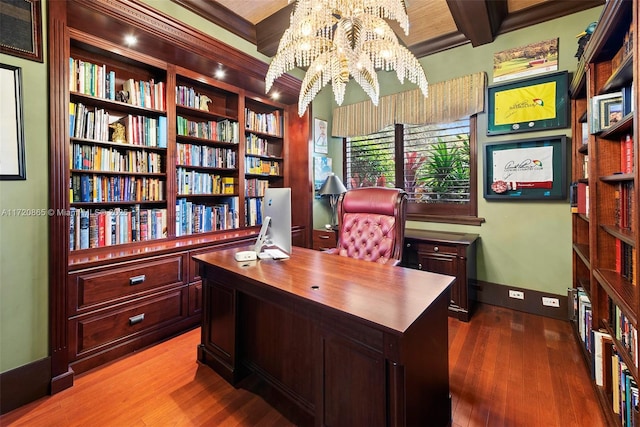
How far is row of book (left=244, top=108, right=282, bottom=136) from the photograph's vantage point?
3398 mm

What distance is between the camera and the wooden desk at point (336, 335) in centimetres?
108

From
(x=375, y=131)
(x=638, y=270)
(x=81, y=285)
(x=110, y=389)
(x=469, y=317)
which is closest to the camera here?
(x=638, y=270)

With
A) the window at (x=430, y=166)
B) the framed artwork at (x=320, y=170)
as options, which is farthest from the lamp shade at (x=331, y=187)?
the window at (x=430, y=166)

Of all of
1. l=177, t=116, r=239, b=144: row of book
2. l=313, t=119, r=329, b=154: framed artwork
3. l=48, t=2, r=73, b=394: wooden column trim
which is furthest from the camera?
l=313, t=119, r=329, b=154: framed artwork

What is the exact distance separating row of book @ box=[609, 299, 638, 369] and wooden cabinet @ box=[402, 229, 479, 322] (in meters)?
1.06

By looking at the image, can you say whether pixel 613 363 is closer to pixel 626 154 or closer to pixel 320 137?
pixel 626 154

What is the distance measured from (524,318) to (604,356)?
112 cm

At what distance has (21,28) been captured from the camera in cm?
165

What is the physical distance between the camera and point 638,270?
1.07 meters

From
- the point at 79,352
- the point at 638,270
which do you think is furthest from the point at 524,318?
the point at 79,352

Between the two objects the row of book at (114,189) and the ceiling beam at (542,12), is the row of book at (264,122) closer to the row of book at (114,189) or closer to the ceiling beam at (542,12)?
the row of book at (114,189)

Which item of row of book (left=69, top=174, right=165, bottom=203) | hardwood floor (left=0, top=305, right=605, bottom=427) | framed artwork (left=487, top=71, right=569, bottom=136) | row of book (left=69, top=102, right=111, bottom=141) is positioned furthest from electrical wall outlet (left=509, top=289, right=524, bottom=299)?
row of book (left=69, top=102, right=111, bottom=141)

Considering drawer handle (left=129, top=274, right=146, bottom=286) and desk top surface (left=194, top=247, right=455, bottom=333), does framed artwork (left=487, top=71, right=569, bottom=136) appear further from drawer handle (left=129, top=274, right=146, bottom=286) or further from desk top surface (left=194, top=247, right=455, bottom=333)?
drawer handle (left=129, top=274, right=146, bottom=286)

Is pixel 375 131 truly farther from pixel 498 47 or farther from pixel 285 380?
pixel 285 380
